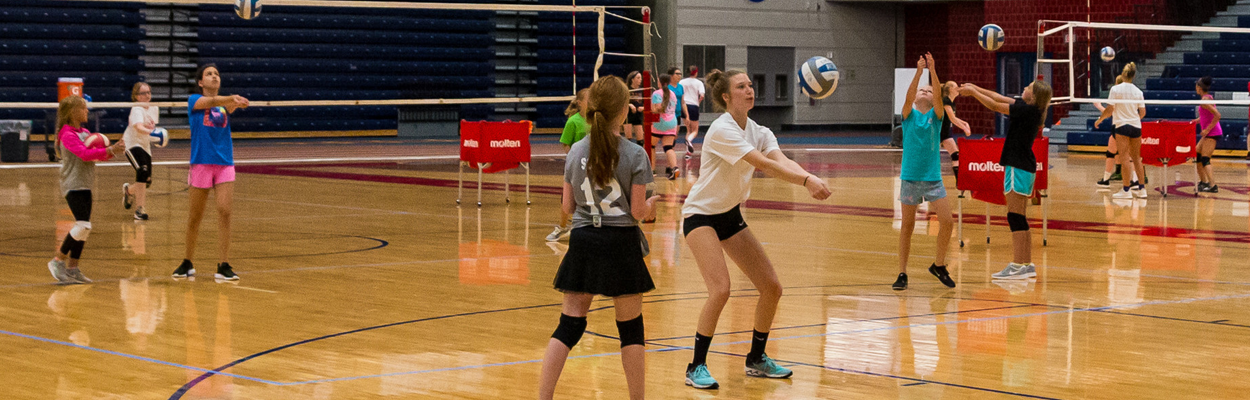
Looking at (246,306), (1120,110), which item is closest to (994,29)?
(1120,110)

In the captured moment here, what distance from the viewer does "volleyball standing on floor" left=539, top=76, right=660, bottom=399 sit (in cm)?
498

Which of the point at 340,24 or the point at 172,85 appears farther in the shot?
the point at 340,24

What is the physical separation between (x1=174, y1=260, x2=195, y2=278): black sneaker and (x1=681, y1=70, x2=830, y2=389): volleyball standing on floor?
454 centimetres

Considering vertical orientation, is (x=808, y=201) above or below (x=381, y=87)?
below

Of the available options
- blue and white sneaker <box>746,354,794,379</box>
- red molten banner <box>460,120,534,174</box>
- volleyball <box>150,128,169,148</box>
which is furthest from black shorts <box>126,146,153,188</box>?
blue and white sneaker <box>746,354,794,379</box>

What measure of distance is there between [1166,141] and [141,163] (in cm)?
1170

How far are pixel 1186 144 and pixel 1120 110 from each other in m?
0.95

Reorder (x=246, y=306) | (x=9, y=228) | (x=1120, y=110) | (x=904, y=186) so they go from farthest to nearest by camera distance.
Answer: (x=1120, y=110), (x=9, y=228), (x=904, y=186), (x=246, y=306)

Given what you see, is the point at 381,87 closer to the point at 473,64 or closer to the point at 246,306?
the point at 473,64

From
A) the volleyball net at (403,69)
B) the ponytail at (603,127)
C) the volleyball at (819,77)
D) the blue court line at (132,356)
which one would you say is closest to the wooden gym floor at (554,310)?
the blue court line at (132,356)

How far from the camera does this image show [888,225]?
12836 millimetres

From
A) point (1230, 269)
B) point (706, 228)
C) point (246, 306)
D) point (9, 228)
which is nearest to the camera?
point (706, 228)

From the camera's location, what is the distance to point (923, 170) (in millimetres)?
8977

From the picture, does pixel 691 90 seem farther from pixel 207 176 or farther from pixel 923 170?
pixel 207 176
